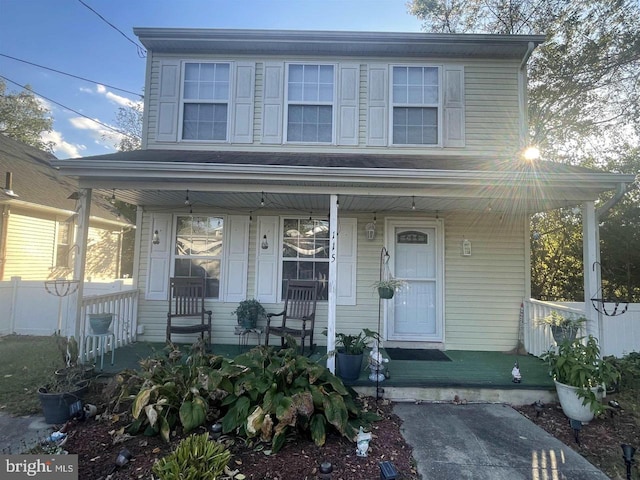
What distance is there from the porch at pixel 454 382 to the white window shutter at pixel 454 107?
3.44 meters

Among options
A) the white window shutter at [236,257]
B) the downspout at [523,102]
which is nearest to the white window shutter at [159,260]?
the white window shutter at [236,257]

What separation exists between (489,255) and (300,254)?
3089mm

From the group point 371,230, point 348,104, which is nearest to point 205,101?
point 348,104

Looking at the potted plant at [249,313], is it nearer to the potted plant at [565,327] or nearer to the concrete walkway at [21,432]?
the concrete walkway at [21,432]

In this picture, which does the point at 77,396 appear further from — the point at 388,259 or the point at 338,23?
the point at 338,23

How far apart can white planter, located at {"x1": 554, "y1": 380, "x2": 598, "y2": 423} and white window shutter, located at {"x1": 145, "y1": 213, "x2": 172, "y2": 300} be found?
539 cm

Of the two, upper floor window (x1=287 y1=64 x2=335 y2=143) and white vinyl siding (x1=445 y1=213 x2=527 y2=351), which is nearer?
white vinyl siding (x1=445 y1=213 x2=527 y2=351)

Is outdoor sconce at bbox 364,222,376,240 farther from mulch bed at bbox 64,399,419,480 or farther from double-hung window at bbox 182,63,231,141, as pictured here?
mulch bed at bbox 64,399,419,480

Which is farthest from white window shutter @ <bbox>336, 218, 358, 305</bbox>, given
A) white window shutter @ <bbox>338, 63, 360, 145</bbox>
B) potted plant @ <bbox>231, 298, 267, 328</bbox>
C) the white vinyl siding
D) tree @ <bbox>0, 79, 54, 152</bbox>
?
tree @ <bbox>0, 79, 54, 152</bbox>

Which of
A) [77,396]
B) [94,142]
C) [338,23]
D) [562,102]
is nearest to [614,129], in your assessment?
[562,102]

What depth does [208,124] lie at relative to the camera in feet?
17.7

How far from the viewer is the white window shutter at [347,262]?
17.1 ft

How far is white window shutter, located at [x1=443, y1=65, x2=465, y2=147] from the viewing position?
5344 millimetres

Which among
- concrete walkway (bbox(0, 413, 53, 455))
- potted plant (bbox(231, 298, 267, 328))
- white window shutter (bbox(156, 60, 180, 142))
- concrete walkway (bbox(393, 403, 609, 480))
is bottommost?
concrete walkway (bbox(0, 413, 53, 455))
